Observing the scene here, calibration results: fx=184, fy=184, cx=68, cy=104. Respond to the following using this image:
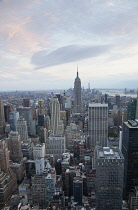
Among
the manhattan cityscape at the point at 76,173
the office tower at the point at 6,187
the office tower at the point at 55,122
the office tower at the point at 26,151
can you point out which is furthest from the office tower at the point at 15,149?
the office tower at the point at 55,122

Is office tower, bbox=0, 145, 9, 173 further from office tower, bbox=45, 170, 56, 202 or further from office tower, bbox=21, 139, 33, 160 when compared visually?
office tower, bbox=45, 170, 56, 202

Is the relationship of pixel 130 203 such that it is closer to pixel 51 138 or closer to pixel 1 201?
pixel 1 201

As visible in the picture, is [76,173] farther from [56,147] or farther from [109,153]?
[56,147]

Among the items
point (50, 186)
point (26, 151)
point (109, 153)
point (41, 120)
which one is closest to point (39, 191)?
point (50, 186)

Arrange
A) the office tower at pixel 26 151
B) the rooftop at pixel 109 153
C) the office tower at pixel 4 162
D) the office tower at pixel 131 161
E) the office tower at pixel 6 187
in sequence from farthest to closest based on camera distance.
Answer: the office tower at pixel 26 151 → the office tower at pixel 4 162 → the office tower at pixel 131 161 → the office tower at pixel 6 187 → the rooftop at pixel 109 153

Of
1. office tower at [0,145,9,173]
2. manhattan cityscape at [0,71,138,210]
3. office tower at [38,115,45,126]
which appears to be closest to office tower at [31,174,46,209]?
manhattan cityscape at [0,71,138,210]

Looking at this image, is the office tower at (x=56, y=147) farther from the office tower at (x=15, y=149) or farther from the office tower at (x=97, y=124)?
the office tower at (x=97, y=124)
